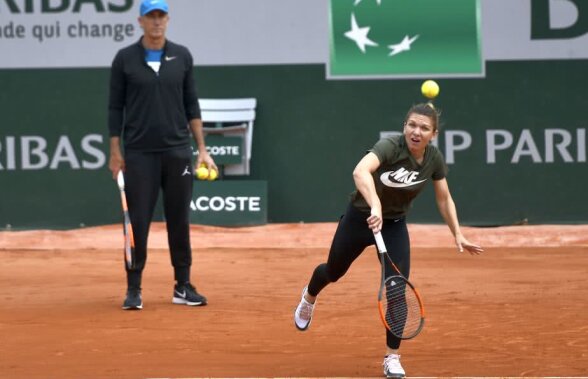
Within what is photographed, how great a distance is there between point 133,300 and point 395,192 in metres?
2.56

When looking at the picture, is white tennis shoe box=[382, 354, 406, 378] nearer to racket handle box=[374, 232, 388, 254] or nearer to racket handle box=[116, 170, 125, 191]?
racket handle box=[374, 232, 388, 254]

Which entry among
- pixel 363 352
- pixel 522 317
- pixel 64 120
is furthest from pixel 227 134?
pixel 363 352

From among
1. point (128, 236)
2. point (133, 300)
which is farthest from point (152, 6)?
point (133, 300)

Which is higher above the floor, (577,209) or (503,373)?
(503,373)

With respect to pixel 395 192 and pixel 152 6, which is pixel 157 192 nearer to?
pixel 152 6

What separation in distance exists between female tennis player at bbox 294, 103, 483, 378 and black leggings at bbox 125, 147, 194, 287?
187 centimetres

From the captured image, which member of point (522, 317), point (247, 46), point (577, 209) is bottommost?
point (577, 209)

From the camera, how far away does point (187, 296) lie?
8.00 metres

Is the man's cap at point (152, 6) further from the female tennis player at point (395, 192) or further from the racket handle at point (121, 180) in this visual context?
the female tennis player at point (395, 192)

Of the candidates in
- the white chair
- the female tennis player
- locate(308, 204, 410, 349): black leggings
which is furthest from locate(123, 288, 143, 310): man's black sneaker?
the white chair

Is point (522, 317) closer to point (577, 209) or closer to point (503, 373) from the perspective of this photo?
point (503, 373)

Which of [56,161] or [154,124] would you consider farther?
[56,161]

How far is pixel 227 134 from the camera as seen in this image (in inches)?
499

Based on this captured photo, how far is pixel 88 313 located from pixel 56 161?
534 cm
